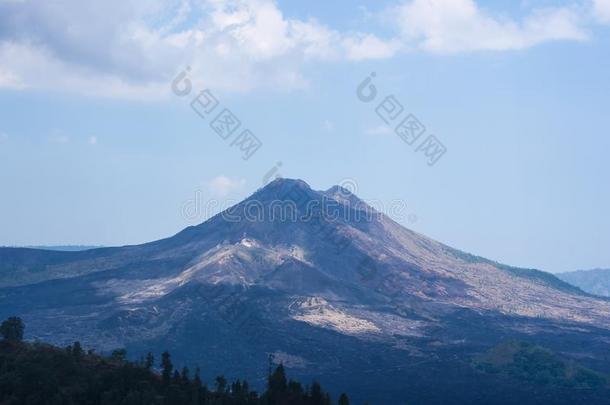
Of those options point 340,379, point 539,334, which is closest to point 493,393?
point 340,379

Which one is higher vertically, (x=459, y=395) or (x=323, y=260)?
(x=323, y=260)

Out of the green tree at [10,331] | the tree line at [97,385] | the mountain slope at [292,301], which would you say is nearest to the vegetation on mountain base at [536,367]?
the mountain slope at [292,301]

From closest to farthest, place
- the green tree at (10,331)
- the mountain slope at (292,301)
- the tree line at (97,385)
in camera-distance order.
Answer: the tree line at (97,385)
the green tree at (10,331)
the mountain slope at (292,301)

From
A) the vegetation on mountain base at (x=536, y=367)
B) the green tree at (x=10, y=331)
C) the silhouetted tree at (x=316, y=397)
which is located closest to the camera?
the silhouetted tree at (x=316, y=397)

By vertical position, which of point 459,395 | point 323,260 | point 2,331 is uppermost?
point 323,260

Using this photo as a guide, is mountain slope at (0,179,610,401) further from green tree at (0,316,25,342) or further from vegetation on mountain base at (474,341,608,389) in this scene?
green tree at (0,316,25,342)

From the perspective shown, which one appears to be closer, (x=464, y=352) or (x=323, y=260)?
(x=464, y=352)

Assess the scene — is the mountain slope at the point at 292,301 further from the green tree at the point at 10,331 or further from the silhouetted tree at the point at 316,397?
the green tree at the point at 10,331

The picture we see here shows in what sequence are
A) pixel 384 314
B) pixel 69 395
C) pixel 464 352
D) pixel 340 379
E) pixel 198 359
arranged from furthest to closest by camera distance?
pixel 384 314 < pixel 464 352 < pixel 198 359 < pixel 340 379 < pixel 69 395

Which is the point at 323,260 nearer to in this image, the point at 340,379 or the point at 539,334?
the point at 539,334
